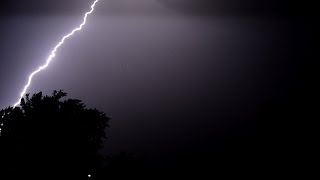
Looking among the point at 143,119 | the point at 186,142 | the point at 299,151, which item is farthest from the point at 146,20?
the point at 299,151

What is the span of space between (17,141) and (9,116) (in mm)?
462

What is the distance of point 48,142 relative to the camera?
3.14 metres

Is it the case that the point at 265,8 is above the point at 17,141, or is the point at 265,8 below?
above

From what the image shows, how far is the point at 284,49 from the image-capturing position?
22.2 meters

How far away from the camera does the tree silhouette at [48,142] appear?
303 centimetres

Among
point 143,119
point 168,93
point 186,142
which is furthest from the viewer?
point 168,93

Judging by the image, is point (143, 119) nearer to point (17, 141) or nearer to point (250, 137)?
point (250, 137)

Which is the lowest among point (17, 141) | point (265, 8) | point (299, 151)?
point (17, 141)

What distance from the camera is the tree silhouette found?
9.95 feet

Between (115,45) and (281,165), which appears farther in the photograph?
(115,45)

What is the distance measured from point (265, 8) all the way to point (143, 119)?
53.9 ft

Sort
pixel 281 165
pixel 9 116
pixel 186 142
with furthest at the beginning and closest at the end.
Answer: pixel 186 142 < pixel 281 165 < pixel 9 116

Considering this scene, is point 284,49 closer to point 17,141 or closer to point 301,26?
point 301,26

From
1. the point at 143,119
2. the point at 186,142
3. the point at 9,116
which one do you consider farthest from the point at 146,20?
the point at 9,116
